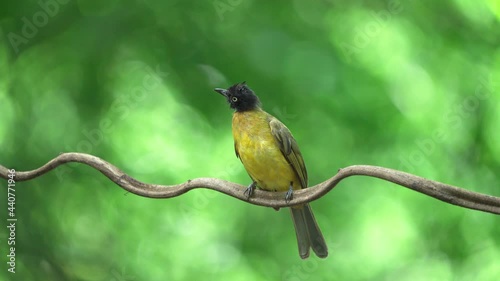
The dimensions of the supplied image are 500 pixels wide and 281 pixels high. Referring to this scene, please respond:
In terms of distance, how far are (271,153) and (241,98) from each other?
26cm

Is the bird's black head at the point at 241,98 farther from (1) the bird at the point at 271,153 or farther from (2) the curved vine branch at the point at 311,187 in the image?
(2) the curved vine branch at the point at 311,187

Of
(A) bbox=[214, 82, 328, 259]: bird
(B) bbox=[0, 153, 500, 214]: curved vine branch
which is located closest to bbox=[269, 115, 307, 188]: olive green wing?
(A) bbox=[214, 82, 328, 259]: bird

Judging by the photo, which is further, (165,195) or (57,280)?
(57,280)

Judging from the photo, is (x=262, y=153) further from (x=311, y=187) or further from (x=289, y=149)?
(x=311, y=187)

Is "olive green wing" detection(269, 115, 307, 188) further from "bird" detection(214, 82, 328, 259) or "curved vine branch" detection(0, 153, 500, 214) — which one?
"curved vine branch" detection(0, 153, 500, 214)

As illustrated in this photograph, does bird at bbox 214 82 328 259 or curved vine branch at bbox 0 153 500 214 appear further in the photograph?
bird at bbox 214 82 328 259

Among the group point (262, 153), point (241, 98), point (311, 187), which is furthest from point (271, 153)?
point (311, 187)

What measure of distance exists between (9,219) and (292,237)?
70.3 inches

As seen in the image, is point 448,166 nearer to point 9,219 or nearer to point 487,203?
point 9,219

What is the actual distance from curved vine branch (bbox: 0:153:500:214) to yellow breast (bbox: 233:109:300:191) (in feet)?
1.02

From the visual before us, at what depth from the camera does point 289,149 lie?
8.98 feet

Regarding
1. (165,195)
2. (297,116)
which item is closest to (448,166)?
(297,116)

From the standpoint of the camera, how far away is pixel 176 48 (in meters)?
4.41

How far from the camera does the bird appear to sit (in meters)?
2.73
